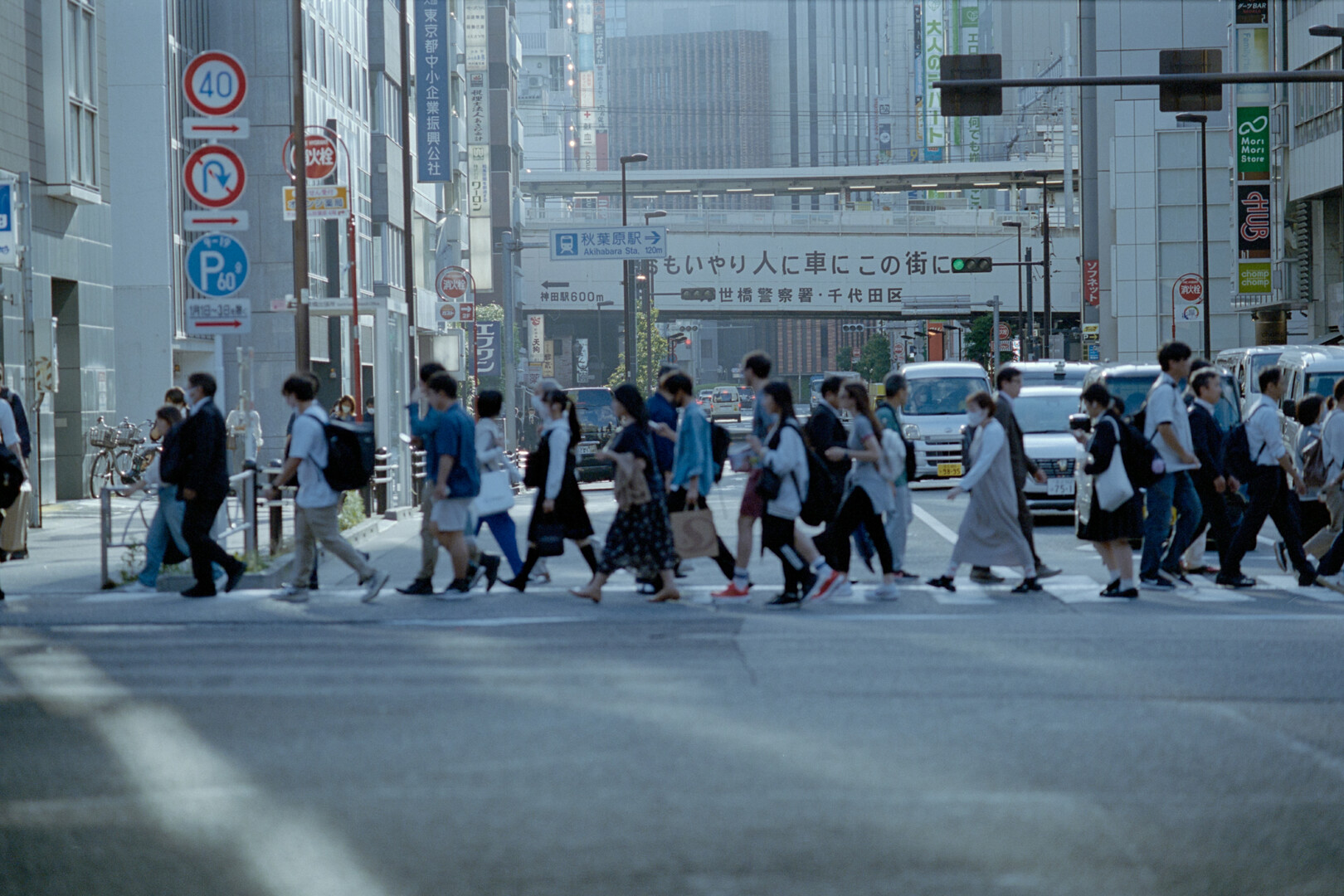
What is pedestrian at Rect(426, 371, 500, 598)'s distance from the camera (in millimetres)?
11836

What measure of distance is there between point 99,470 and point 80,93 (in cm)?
579

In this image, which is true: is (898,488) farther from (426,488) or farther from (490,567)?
(426,488)

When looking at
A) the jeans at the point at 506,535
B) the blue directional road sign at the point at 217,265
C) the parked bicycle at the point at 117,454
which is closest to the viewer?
the jeans at the point at 506,535

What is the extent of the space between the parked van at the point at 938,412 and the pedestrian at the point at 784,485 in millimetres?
13623

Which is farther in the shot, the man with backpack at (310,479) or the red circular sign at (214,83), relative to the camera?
the red circular sign at (214,83)

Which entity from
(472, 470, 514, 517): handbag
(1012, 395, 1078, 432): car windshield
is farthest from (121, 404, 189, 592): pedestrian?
(1012, 395, 1078, 432): car windshield

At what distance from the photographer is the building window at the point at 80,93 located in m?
23.8

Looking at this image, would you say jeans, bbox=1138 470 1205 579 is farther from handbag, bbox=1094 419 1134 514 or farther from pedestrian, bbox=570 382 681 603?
pedestrian, bbox=570 382 681 603

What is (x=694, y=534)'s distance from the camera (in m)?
12.2

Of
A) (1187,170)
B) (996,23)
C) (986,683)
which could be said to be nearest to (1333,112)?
(1187,170)

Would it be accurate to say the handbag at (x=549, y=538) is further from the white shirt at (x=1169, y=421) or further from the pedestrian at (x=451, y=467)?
the white shirt at (x=1169, y=421)

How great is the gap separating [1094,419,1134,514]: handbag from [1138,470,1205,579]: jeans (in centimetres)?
52

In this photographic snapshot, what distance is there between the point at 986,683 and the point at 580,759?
268cm

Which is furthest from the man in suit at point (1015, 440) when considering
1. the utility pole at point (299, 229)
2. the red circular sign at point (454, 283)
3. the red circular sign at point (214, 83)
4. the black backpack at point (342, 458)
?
the red circular sign at point (454, 283)
